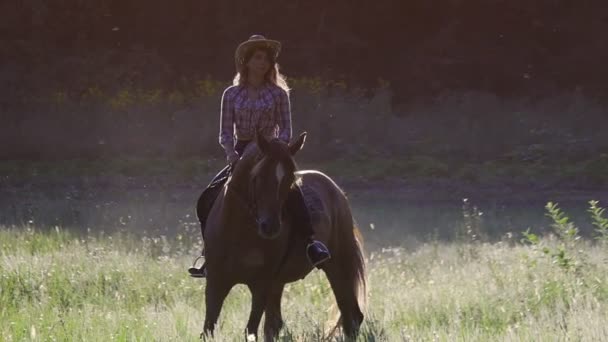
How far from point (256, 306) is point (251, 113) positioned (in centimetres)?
148

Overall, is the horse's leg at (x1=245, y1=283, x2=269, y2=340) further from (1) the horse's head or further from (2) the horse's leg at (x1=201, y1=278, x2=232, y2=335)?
(1) the horse's head

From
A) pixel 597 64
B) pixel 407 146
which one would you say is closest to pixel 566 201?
pixel 407 146

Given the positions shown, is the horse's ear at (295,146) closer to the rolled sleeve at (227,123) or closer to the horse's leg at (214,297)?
the rolled sleeve at (227,123)

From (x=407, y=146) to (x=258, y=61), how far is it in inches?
635

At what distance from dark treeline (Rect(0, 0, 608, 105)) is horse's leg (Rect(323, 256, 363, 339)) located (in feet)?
61.8

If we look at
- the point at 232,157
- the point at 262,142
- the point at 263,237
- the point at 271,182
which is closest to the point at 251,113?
the point at 232,157

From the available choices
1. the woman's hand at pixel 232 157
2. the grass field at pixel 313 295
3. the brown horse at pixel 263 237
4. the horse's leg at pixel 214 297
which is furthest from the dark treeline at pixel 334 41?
the horse's leg at pixel 214 297

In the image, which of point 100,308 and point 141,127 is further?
point 141,127

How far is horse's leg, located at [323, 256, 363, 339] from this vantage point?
8.11 metres

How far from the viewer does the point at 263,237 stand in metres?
6.92

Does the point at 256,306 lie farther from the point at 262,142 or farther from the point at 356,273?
the point at 356,273

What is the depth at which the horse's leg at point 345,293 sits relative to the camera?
319 inches

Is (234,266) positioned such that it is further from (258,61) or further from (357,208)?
(357,208)

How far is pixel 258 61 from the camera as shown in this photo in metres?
7.90
